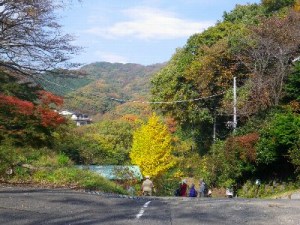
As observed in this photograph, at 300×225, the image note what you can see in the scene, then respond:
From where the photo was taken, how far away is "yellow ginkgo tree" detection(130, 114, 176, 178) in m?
51.4

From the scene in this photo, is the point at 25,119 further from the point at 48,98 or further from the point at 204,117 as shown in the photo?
the point at 204,117

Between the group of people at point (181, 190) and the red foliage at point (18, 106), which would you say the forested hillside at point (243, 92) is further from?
the red foliage at point (18, 106)

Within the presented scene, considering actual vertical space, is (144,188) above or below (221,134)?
below

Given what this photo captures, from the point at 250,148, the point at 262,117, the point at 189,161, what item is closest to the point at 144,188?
the point at 250,148

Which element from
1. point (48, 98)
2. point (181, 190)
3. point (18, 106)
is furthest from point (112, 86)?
point (18, 106)

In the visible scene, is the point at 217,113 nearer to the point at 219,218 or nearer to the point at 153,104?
the point at 153,104

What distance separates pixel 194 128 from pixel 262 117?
1464 centimetres

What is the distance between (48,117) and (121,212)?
11135mm

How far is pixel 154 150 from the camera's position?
51.6m

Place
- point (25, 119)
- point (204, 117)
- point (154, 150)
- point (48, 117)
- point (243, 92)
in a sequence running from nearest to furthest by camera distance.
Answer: point (25, 119) < point (48, 117) < point (243, 92) < point (204, 117) < point (154, 150)

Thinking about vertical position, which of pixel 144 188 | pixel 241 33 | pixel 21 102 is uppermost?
pixel 241 33

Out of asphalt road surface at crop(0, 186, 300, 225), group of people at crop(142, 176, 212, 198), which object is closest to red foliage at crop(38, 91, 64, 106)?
group of people at crop(142, 176, 212, 198)

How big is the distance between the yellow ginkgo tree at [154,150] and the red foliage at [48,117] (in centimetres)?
2931

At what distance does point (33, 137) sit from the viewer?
21.4 m
